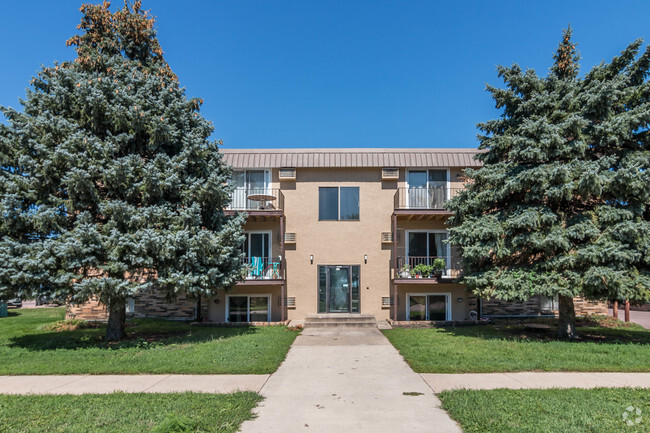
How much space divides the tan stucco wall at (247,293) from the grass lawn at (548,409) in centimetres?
1034

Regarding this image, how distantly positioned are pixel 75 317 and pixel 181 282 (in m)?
8.41

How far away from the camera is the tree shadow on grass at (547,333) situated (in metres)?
10.9

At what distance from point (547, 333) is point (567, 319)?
39.4 inches

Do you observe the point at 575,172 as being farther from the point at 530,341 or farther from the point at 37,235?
the point at 37,235

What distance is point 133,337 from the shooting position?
1147 cm

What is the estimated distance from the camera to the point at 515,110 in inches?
463

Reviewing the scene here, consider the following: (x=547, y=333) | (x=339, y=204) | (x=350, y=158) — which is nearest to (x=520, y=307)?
(x=547, y=333)

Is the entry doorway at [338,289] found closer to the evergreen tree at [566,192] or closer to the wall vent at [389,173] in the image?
the wall vent at [389,173]

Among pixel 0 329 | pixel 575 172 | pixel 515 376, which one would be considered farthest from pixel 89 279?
pixel 575 172

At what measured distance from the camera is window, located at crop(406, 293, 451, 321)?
15766 millimetres

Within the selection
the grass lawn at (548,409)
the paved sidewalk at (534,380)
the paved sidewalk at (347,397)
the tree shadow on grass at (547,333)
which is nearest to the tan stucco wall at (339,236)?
the tree shadow on grass at (547,333)

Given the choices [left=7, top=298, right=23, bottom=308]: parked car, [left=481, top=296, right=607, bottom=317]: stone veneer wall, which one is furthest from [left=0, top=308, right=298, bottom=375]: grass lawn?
[left=481, top=296, right=607, bottom=317]: stone veneer wall

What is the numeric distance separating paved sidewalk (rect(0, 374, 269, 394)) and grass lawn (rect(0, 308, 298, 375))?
0.26m

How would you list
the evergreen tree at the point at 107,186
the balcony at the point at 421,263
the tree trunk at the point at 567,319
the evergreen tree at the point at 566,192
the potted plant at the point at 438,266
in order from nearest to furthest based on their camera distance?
the evergreen tree at the point at 107,186 < the evergreen tree at the point at 566,192 < the tree trunk at the point at 567,319 < the potted plant at the point at 438,266 < the balcony at the point at 421,263
